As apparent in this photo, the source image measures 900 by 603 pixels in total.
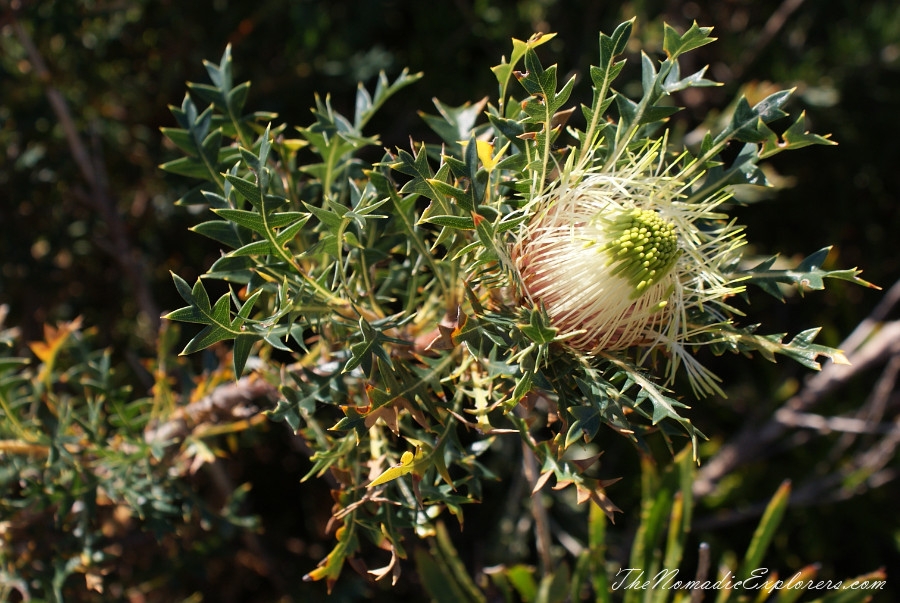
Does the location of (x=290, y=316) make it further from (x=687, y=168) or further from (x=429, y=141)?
(x=429, y=141)

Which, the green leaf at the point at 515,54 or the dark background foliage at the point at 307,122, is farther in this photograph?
the dark background foliage at the point at 307,122

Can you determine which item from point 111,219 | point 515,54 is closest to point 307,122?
point 111,219

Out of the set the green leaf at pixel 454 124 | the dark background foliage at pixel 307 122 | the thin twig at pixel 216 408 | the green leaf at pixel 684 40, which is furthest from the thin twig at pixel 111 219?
the green leaf at pixel 684 40

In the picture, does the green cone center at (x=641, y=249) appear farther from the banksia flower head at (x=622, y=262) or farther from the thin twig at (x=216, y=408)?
the thin twig at (x=216, y=408)

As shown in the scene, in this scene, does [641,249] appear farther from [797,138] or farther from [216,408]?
[216,408]

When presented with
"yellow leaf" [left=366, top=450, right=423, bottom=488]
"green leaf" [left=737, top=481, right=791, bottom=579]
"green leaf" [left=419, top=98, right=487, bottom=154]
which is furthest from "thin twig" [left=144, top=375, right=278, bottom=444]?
"green leaf" [left=737, top=481, right=791, bottom=579]

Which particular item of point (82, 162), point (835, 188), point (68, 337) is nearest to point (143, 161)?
point (82, 162)

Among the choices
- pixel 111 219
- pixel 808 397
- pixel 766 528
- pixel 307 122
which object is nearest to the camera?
pixel 766 528
